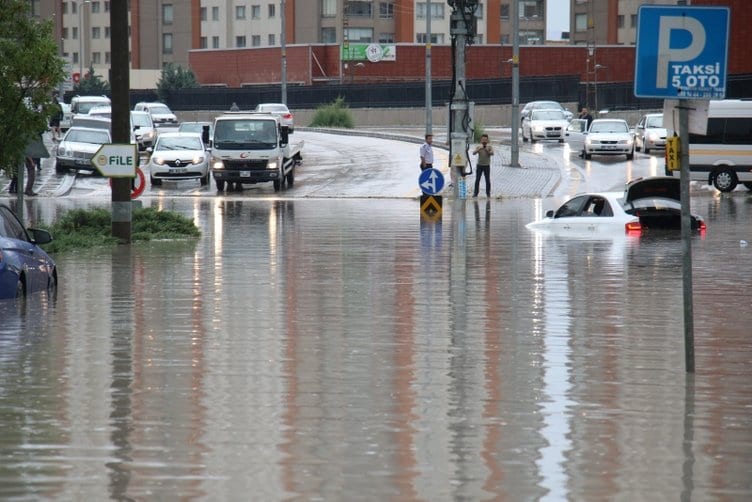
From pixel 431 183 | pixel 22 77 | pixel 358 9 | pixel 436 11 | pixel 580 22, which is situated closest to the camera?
pixel 22 77

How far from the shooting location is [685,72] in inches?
472

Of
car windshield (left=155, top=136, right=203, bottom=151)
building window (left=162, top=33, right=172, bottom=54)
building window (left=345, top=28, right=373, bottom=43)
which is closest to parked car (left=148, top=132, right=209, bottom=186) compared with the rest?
car windshield (left=155, top=136, right=203, bottom=151)

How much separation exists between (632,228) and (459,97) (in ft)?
27.8

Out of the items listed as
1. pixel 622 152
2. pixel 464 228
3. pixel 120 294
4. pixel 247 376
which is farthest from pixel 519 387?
pixel 622 152

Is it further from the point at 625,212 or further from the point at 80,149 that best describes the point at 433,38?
the point at 625,212

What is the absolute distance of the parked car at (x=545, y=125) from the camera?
66875 millimetres

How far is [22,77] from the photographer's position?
81.5 feet

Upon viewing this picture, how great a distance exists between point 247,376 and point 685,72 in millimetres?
4287

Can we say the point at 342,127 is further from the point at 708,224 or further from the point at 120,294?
the point at 120,294

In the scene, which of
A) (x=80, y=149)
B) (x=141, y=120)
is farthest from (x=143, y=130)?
(x=80, y=149)

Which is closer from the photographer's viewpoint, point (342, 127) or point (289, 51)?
point (342, 127)

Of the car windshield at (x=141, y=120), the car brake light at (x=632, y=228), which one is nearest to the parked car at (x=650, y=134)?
the car windshield at (x=141, y=120)

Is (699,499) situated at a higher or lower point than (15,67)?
lower

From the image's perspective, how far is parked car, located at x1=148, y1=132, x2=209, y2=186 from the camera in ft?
165
